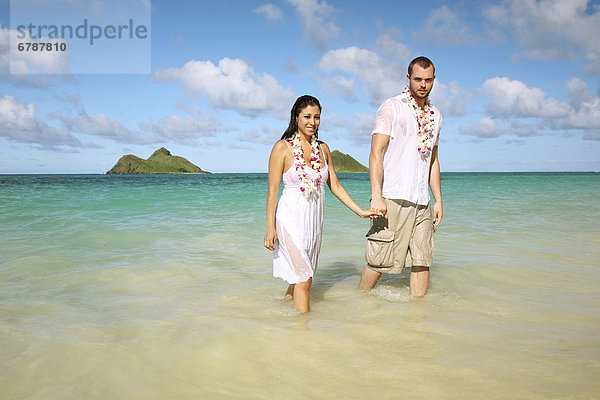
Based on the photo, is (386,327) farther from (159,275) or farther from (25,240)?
(25,240)

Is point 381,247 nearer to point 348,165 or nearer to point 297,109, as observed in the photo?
point 297,109

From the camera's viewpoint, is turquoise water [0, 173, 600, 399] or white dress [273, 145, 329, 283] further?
white dress [273, 145, 329, 283]

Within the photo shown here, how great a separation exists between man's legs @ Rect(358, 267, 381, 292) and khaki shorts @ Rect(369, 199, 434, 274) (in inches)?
11.4

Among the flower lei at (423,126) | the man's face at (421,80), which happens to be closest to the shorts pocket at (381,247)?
the flower lei at (423,126)

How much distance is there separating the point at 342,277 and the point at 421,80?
2.98 meters

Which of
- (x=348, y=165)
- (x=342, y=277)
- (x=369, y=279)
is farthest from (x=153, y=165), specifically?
(x=369, y=279)

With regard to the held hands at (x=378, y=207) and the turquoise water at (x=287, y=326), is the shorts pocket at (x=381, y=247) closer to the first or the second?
the held hands at (x=378, y=207)

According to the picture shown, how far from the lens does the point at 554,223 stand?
10305 mm

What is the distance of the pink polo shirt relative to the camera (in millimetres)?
3963

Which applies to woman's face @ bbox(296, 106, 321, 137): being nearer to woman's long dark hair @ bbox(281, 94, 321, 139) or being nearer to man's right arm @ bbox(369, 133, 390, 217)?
woman's long dark hair @ bbox(281, 94, 321, 139)

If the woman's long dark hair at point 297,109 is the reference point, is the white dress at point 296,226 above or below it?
below

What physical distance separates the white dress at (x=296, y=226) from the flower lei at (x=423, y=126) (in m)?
1.00

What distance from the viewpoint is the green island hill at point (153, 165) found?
467 feet

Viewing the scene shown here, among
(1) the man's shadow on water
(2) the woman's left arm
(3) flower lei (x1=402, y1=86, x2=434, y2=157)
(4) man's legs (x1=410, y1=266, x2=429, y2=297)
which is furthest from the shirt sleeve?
(1) the man's shadow on water
